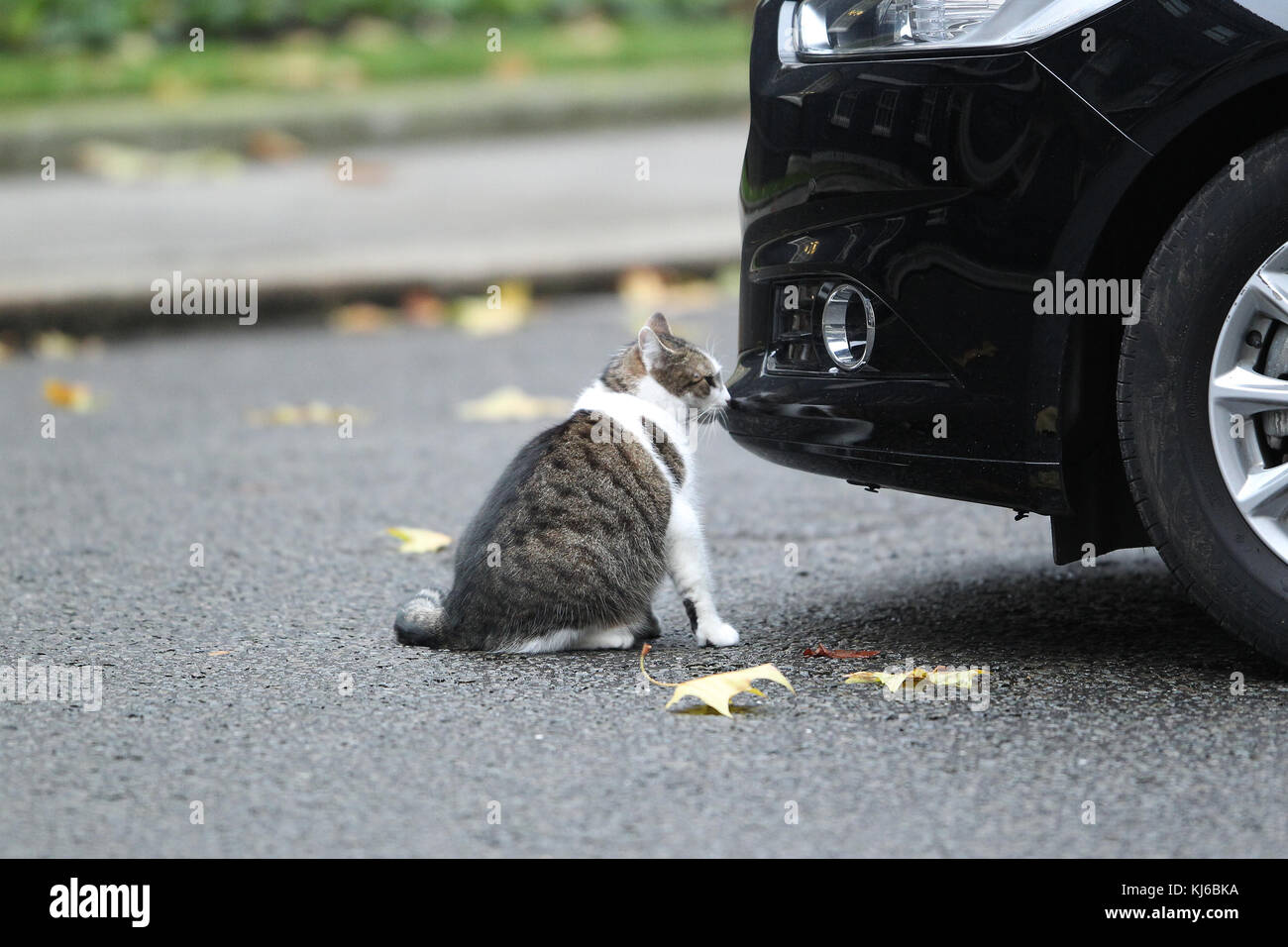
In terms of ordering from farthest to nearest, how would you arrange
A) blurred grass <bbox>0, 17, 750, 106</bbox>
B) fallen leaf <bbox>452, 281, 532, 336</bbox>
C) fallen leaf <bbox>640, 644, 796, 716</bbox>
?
blurred grass <bbox>0, 17, 750, 106</bbox>
fallen leaf <bbox>452, 281, 532, 336</bbox>
fallen leaf <bbox>640, 644, 796, 716</bbox>

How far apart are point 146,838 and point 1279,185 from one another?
223 centimetres

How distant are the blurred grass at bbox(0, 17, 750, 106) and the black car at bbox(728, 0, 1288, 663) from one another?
7903 mm

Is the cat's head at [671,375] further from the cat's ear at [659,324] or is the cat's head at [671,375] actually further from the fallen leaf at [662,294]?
the fallen leaf at [662,294]

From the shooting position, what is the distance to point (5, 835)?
104 inches

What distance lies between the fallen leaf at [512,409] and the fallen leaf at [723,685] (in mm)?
2819

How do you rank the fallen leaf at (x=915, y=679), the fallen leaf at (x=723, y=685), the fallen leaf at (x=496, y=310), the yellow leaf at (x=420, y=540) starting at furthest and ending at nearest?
the fallen leaf at (x=496, y=310) < the yellow leaf at (x=420, y=540) < the fallen leaf at (x=915, y=679) < the fallen leaf at (x=723, y=685)

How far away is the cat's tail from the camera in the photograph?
3.62 metres

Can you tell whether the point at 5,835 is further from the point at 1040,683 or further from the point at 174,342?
the point at 174,342

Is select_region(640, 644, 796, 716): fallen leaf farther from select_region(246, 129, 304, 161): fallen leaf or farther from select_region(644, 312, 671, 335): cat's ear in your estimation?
select_region(246, 129, 304, 161): fallen leaf

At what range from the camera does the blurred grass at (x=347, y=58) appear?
409 inches

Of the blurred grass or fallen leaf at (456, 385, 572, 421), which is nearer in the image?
fallen leaf at (456, 385, 572, 421)

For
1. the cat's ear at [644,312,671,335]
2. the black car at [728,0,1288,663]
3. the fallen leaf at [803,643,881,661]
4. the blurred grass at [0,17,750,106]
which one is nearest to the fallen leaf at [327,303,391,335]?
the blurred grass at [0,17,750,106]

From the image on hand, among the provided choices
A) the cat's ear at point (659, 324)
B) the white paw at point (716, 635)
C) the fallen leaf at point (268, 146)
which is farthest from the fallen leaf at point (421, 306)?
the white paw at point (716, 635)

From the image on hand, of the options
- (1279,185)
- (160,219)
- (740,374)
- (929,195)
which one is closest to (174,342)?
(160,219)
